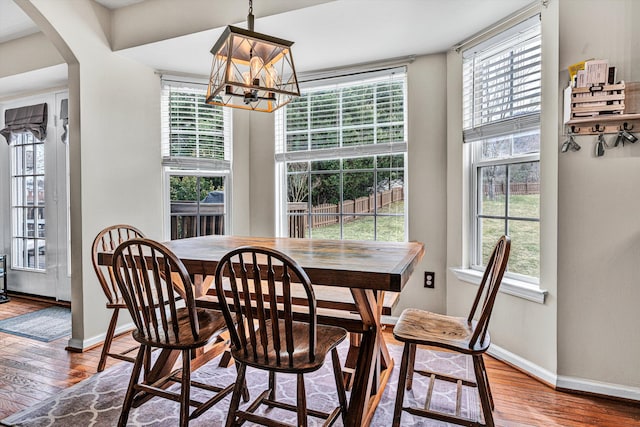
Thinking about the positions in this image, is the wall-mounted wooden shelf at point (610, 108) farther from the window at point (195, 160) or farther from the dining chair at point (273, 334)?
the window at point (195, 160)

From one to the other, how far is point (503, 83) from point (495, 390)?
195 centimetres

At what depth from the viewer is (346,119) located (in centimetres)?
341

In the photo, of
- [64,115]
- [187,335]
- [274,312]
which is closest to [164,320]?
[187,335]

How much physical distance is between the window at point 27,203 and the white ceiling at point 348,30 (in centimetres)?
125

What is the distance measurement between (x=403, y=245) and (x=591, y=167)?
1091mm

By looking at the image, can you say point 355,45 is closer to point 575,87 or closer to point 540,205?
point 575,87

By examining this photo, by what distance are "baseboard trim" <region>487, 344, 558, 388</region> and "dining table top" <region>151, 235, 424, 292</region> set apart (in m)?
1.03

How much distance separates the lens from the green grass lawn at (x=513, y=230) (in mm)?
2496

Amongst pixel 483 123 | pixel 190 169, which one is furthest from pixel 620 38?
pixel 190 169

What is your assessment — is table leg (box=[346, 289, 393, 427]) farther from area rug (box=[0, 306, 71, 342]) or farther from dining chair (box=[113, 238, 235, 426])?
area rug (box=[0, 306, 71, 342])

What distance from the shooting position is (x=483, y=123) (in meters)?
2.78

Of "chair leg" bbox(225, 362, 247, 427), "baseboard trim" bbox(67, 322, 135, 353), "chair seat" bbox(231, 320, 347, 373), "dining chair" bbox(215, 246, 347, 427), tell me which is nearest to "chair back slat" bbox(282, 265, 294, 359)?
"dining chair" bbox(215, 246, 347, 427)

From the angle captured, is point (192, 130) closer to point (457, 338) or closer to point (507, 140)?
point (507, 140)

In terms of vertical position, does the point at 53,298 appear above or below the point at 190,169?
below
